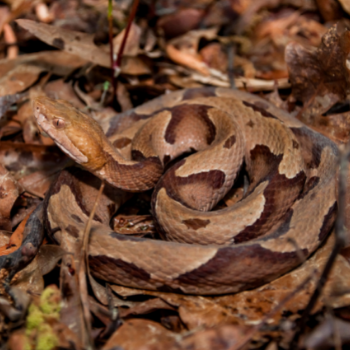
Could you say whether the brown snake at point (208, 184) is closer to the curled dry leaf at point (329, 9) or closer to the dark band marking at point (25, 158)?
the dark band marking at point (25, 158)

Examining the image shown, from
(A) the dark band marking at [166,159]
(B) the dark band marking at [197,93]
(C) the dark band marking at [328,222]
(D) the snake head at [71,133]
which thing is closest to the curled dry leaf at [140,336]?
(C) the dark band marking at [328,222]

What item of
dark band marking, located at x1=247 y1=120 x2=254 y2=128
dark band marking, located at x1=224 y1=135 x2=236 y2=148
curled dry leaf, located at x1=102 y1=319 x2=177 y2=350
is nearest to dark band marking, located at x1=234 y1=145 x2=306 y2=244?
dark band marking, located at x1=224 y1=135 x2=236 y2=148

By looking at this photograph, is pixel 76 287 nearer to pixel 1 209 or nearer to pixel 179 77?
pixel 1 209

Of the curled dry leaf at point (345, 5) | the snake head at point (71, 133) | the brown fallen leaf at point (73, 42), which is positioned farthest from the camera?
the curled dry leaf at point (345, 5)

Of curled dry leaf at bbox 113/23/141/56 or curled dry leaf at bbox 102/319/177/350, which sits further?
curled dry leaf at bbox 113/23/141/56

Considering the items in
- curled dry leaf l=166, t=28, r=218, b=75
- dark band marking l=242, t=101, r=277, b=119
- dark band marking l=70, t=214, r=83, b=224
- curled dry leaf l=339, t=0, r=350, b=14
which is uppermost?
curled dry leaf l=339, t=0, r=350, b=14

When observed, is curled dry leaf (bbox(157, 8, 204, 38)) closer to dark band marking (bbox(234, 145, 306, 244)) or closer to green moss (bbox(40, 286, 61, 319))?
dark band marking (bbox(234, 145, 306, 244))

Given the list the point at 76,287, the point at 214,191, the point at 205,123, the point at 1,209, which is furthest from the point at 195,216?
the point at 1,209
